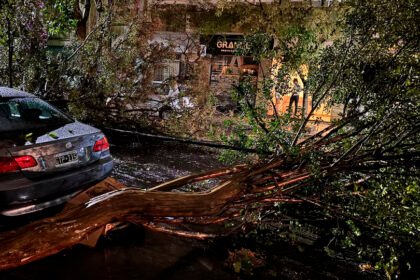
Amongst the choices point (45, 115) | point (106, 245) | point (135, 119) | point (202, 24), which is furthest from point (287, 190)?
point (202, 24)

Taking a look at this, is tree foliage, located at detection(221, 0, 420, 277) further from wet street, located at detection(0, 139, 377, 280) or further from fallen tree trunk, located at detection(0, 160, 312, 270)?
fallen tree trunk, located at detection(0, 160, 312, 270)

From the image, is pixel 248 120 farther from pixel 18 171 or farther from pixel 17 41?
pixel 17 41

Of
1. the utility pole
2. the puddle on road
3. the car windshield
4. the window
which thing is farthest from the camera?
the window

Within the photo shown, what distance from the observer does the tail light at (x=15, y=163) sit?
3.47 m

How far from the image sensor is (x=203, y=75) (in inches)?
405

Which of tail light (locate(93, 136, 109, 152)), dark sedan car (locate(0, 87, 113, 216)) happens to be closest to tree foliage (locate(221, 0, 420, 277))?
tail light (locate(93, 136, 109, 152))

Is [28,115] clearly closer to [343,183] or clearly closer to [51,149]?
[51,149]

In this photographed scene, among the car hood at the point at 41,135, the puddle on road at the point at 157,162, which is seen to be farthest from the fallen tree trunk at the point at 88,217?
the puddle on road at the point at 157,162

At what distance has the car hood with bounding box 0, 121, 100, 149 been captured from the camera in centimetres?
366

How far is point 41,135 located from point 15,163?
541 mm

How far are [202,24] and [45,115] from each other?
1292 cm

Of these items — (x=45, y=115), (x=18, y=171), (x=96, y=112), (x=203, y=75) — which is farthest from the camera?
(x=203, y=75)

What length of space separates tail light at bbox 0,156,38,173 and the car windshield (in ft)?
1.70

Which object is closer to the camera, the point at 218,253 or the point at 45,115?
the point at 218,253
